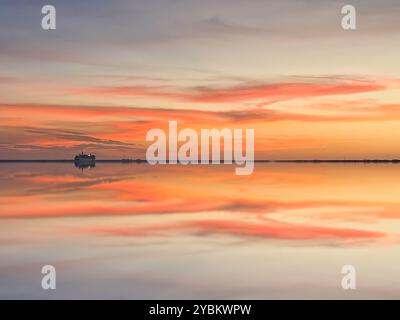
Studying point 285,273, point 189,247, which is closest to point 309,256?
point 285,273

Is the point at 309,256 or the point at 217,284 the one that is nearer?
the point at 217,284

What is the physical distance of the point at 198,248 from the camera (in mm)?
13953

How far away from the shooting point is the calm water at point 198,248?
34.8 feet

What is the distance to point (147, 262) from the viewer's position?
1243cm

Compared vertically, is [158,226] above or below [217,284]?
above

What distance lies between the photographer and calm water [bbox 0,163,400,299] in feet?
34.8

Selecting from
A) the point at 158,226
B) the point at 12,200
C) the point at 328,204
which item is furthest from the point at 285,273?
the point at 12,200

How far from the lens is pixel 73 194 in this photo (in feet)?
87.6
